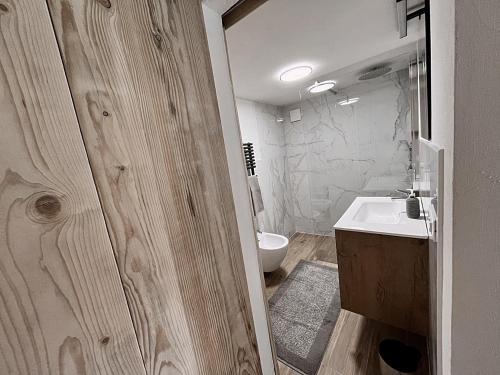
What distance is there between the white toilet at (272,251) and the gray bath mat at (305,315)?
0.84ft

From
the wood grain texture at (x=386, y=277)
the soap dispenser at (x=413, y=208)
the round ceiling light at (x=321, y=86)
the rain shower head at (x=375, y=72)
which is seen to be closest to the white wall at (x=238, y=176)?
the wood grain texture at (x=386, y=277)

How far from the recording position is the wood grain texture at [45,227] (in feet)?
1.01

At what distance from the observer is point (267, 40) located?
4.27ft

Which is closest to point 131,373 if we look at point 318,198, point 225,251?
point 225,251

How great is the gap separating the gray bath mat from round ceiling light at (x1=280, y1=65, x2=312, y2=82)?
85.2 inches

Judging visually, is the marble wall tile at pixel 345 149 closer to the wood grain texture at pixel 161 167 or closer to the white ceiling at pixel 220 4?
the white ceiling at pixel 220 4

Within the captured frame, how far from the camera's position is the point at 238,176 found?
2.63 ft

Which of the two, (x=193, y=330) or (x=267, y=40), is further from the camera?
(x=267, y=40)

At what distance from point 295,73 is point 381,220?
158 centimetres

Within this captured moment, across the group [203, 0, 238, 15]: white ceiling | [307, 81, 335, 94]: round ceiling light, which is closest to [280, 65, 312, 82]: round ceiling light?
[307, 81, 335, 94]: round ceiling light

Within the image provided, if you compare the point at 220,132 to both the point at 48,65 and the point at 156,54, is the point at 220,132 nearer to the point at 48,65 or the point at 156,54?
the point at 156,54

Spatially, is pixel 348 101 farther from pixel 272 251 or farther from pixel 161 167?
pixel 161 167

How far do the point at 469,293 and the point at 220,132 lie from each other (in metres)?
0.77

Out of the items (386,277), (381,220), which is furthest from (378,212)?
(386,277)
